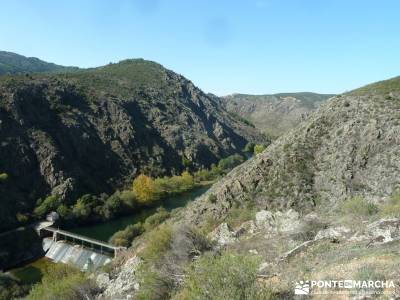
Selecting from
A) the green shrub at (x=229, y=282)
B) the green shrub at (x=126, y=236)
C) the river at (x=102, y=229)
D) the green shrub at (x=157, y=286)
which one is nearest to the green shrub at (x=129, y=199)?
the river at (x=102, y=229)

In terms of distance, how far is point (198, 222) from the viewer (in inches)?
2024

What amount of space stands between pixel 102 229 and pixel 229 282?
7277cm

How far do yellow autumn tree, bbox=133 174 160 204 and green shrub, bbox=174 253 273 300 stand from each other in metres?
83.8

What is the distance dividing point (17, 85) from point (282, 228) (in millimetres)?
99182

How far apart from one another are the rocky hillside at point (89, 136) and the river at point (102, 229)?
39.1 ft

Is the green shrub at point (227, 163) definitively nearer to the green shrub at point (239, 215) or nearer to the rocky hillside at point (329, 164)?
the rocky hillside at point (329, 164)

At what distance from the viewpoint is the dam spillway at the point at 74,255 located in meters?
59.5

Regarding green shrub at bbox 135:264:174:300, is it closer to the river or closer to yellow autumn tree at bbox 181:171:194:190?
the river

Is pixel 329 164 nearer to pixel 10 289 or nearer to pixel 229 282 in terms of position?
pixel 229 282

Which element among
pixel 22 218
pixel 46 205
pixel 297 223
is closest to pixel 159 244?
pixel 297 223

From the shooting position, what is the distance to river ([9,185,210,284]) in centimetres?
6166

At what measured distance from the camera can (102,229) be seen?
8238 cm

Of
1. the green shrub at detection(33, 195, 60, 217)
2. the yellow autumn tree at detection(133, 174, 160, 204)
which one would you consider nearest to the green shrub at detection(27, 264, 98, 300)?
the green shrub at detection(33, 195, 60, 217)

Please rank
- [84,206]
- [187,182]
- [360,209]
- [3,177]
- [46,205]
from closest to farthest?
[360,209], [3,177], [46,205], [84,206], [187,182]
